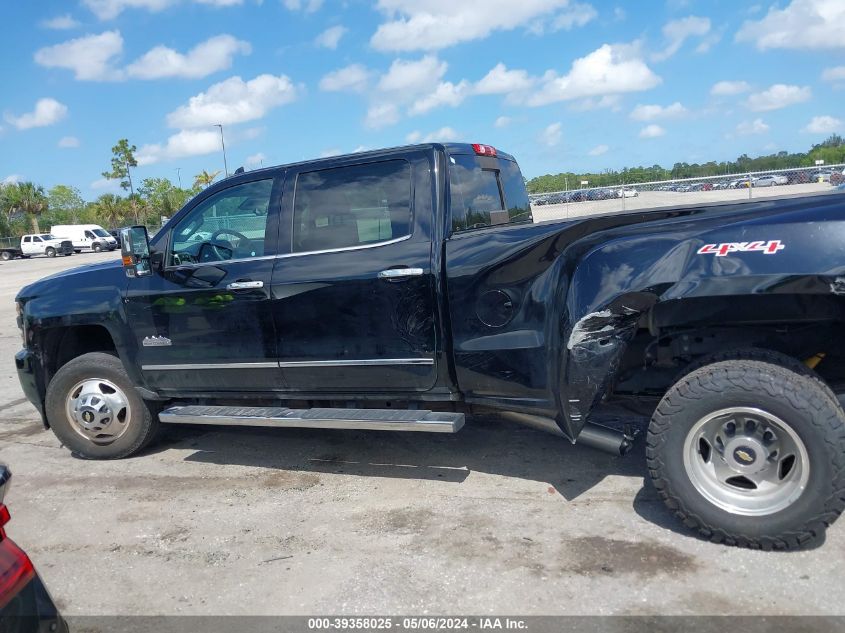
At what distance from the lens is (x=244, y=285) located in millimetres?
4480

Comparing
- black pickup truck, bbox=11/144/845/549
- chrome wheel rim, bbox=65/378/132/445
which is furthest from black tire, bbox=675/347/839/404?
chrome wheel rim, bbox=65/378/132/445

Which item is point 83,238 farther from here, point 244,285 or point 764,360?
point 764,360

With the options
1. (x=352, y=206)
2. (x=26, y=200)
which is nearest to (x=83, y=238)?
(x=26, y=200)

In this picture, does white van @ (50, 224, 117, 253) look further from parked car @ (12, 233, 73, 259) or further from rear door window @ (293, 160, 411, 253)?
rear door window @ (293, 160, 411, 253)

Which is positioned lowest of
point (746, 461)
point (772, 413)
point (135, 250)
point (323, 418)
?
point (746, 461)

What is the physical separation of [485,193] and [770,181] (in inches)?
493

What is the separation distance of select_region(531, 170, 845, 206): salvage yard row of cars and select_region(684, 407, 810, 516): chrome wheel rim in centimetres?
1198

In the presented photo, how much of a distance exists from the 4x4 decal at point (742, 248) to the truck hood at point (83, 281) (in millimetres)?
3857

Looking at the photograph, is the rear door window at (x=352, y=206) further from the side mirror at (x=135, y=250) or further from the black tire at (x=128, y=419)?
the black tire at (x=128, y=419)

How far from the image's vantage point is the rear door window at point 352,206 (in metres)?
4.23

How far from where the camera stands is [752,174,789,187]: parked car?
1481 centimetres

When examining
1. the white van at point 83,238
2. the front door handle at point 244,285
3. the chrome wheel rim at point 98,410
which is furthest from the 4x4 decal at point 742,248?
the white van at point 83,238

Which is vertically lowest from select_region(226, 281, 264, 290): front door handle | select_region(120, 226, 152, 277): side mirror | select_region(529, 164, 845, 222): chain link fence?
select_region(226, 281, 264, 290): front door handle

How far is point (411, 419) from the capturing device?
13.5 feet
